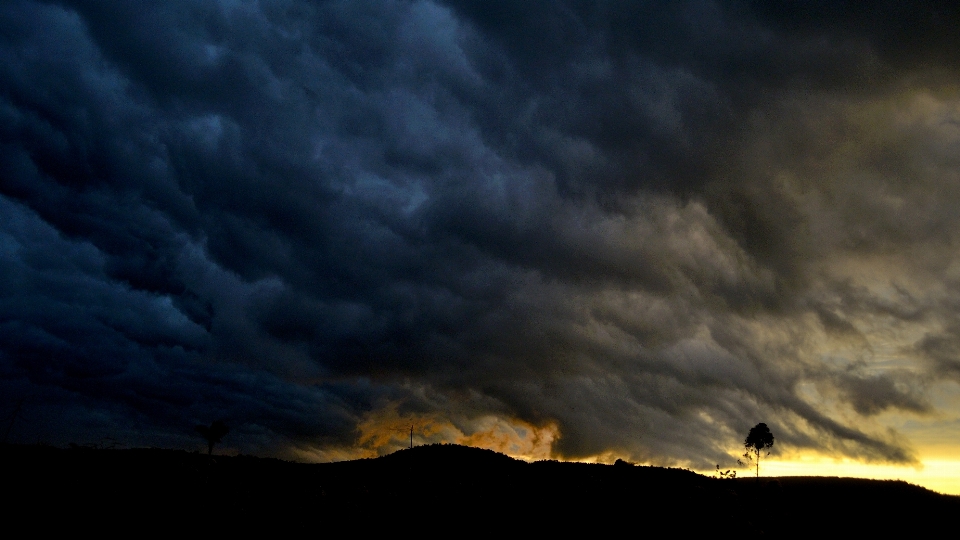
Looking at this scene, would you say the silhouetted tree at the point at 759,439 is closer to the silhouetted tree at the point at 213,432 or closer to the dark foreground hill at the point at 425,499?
the dark foreground hill at the point at 425,499

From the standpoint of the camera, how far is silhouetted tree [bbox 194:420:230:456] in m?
79.4

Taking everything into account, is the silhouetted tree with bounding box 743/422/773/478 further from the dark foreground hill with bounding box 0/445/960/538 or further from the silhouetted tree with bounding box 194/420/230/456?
the silhouetted tree with bounding box 194/420/230/456

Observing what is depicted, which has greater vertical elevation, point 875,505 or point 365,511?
point 875,505

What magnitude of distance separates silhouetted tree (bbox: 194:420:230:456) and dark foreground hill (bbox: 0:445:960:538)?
41.7 m

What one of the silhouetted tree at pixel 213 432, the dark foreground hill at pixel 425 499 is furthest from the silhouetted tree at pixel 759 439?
the silhouetted tree at pixel 213 432

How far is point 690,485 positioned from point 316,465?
28961 mm

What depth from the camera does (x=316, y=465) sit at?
45.5 m

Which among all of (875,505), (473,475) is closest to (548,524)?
(473,475)

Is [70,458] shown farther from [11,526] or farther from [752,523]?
[752,523]

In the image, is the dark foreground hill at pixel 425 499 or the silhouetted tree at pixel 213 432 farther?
the silhouetted tree at pixel 213 432

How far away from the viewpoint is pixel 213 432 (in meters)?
79.6

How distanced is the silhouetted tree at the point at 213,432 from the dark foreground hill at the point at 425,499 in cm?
4166

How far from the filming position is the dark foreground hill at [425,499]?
Result: 2978 centimetres

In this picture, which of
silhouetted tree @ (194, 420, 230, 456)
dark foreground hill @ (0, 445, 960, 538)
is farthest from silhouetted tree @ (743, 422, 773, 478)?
silhouetted tree @ (194, 420, 230, 456)
